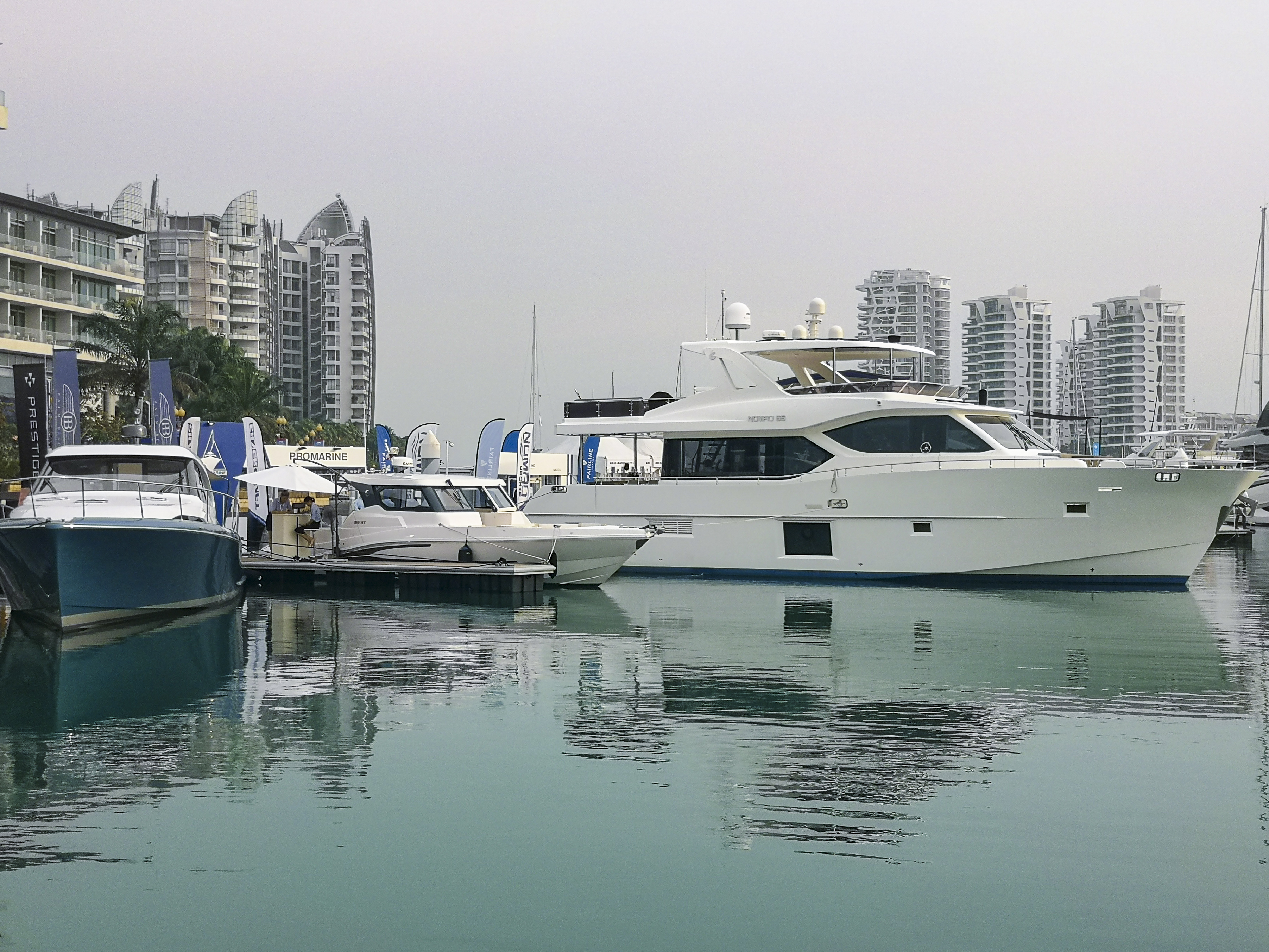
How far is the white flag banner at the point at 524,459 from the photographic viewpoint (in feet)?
135

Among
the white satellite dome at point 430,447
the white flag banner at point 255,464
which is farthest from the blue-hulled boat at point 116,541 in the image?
the white satellite dome at point 430,447

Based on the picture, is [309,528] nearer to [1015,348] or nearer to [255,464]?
[255,464]

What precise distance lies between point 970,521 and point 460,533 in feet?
31.8

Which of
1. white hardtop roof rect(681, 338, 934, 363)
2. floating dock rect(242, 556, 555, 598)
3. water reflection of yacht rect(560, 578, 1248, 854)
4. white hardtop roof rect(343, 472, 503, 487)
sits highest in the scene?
white hardtop roof rect(681, 338, 934, 363)

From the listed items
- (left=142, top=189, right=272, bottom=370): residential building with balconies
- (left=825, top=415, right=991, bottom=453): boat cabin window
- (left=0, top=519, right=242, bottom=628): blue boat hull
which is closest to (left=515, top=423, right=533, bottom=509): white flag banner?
(left=825, top=415, right=991, bottom=453): boat cabin window

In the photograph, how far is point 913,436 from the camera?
2569cm

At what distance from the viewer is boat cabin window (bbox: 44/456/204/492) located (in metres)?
19.0

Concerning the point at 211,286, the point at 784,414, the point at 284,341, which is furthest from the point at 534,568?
→ the point at 284,341

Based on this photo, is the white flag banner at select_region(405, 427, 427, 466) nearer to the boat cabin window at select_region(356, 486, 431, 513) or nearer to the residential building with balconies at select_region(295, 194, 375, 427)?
the boat cabin window at select_region(356, 486, 431, 513)

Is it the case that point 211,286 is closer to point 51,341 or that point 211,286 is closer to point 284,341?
point 284,341

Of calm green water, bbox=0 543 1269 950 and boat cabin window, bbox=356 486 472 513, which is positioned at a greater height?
boat cabin window, bbox=356 486 472 513

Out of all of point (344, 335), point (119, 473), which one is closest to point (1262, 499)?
point (119, 473)

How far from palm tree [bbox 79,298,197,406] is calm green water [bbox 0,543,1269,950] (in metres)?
42.4

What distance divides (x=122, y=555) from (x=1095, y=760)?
41.2ft
